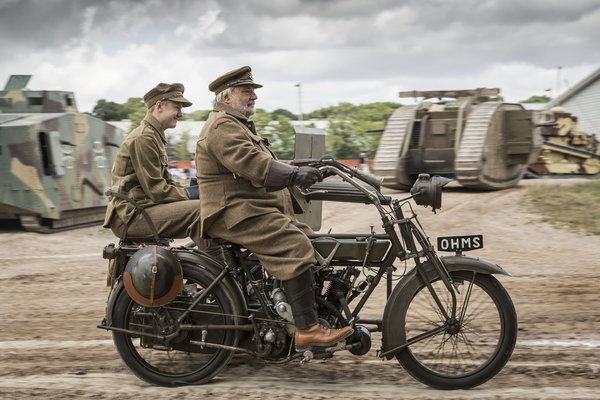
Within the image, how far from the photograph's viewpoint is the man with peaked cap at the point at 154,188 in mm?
4996

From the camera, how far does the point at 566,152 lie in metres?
19.8

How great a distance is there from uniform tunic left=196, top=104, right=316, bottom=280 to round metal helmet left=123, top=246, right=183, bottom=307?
316mm

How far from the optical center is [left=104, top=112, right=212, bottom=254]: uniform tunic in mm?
4988

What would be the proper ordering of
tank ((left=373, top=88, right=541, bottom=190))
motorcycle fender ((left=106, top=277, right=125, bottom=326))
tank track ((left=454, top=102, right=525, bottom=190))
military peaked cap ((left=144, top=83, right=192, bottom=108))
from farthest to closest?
1. tank ((left=373, top=88, right=541, bottom=190))
2. tank track ((left=454, top=102, right=525, bottom=190))
3. military peaked cap ((left=144, top=83, right=192, bottom=108))
4. motorcycle fender ((left=106, top=277, right=125, bottom=326))

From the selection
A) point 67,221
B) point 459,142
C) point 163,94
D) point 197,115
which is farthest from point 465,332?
point 197,115

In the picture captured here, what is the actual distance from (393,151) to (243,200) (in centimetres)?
1092

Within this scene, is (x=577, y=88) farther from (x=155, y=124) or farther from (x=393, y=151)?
(x=155, y=124)

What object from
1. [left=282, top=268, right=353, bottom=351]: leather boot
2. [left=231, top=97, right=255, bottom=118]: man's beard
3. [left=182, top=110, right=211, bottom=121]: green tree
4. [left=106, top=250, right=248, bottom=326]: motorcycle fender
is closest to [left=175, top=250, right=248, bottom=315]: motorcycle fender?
[left=106, top=250, right=248, bottom=326]: motorcycle fender

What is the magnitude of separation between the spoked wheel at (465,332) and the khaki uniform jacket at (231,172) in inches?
47.2

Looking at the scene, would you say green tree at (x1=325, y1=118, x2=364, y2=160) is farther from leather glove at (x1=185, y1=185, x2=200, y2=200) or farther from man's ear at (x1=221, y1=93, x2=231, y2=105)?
man's ear at (x1=221, y1=93, x2=231, y2=105)

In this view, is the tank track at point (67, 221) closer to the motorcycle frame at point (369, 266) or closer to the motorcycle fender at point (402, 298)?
the motorcycle frame at point (369, 266)

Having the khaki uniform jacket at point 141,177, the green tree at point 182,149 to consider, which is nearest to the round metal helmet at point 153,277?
the khaki uniform jacket at point 141,177

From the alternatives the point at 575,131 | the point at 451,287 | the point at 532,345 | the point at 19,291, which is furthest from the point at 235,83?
the point at 575,131

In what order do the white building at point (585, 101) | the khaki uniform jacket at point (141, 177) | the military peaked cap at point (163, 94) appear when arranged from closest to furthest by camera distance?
the khaki uniform jacket at point (141, 177), the military peaked cap at point (163, 94), the white building at point (585, 101)
